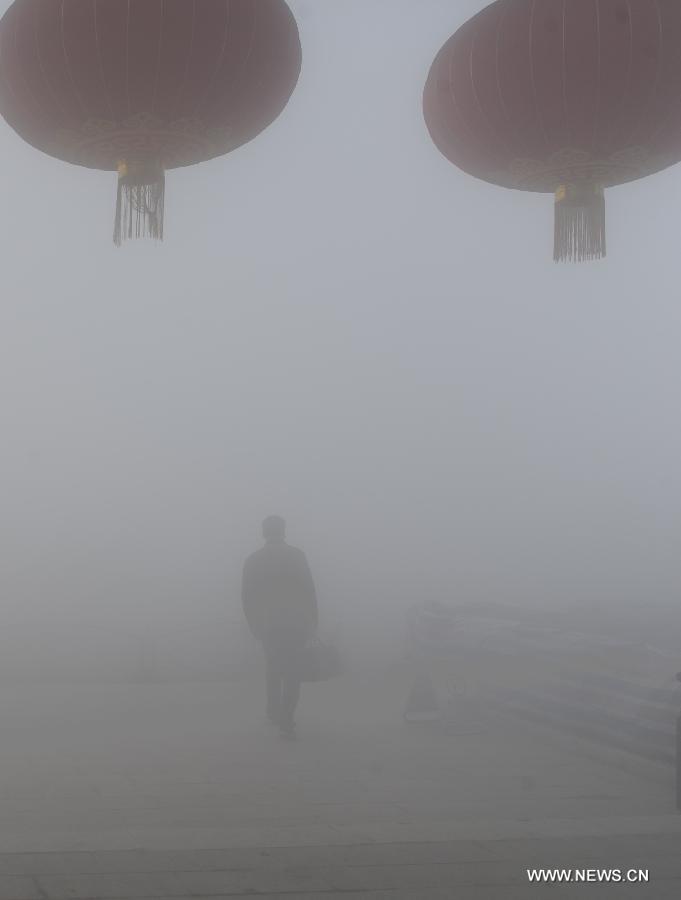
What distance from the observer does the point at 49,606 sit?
25453 mm

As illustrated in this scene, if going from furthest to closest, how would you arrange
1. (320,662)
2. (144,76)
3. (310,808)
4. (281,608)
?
1. (320,662)
2. (281,608)
3. (310,808)
4. (144,76)

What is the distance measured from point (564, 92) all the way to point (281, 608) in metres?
4.64

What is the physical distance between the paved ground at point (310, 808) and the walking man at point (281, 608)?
1.21 ft

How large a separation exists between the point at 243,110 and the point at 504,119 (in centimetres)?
91

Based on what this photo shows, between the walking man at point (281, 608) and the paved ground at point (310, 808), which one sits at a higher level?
the walking man at point (281, 608)

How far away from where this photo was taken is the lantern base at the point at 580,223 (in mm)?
4426

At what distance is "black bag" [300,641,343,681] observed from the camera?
827cm

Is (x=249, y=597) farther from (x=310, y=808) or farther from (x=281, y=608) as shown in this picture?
(x=310, y=808)

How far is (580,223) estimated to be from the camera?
4543mm

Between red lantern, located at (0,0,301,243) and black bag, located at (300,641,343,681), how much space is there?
4.67 m

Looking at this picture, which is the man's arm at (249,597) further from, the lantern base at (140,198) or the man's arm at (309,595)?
the lantern base at (140,198)

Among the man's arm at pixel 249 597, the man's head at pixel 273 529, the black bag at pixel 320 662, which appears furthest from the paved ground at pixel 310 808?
the man's head at pixel 273 529

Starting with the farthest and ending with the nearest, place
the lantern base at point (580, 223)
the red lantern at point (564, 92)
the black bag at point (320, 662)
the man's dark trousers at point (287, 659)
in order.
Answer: the black bag at point (320, 662) → the man's dark trousers at point (287, 659) → the lantern base at point (580, 223) → the red lantern at point (564, 92)

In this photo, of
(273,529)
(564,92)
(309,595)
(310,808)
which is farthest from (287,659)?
(564,92)
